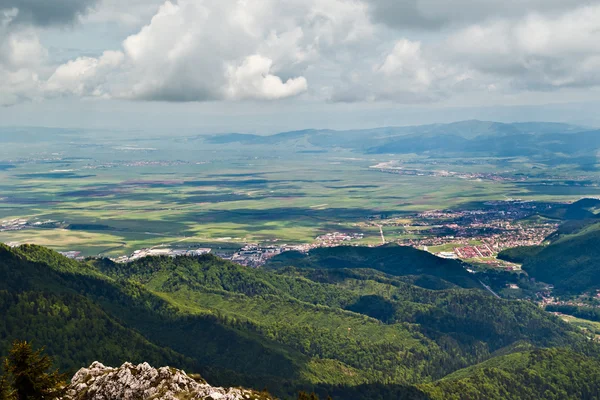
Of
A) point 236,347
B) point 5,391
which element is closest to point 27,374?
point 5,391

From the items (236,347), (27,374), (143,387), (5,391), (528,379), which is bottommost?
(528,379)

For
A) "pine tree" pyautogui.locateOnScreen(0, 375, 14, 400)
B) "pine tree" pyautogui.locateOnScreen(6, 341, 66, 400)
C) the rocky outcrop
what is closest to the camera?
"pine tree" pyautogui.locateOnScreen(0, 375, 14, 400)

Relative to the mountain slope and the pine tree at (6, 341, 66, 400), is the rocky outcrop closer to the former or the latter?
the pine tree at (6, 341, 66, 400)

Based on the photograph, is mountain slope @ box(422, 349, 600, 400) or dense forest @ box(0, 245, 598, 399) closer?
dense forest @ box(0, 245, 598, 399)

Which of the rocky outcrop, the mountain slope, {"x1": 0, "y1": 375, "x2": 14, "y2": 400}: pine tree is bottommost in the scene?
the mountain slope

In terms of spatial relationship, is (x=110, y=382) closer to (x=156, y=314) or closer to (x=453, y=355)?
(x=156, y=314)

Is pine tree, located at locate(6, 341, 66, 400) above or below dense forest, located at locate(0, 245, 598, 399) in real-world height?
above

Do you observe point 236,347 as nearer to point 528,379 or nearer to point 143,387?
point 528,379

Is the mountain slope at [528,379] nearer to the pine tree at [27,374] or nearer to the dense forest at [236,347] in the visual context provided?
the dense forest at [236,347]

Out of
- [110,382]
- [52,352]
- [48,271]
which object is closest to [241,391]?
[110,382]

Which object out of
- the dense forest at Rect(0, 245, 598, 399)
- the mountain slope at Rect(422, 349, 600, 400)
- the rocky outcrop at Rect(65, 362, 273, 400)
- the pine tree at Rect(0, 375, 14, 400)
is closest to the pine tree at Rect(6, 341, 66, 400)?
the pine tree at Rect(0, 375, 14, 400)
